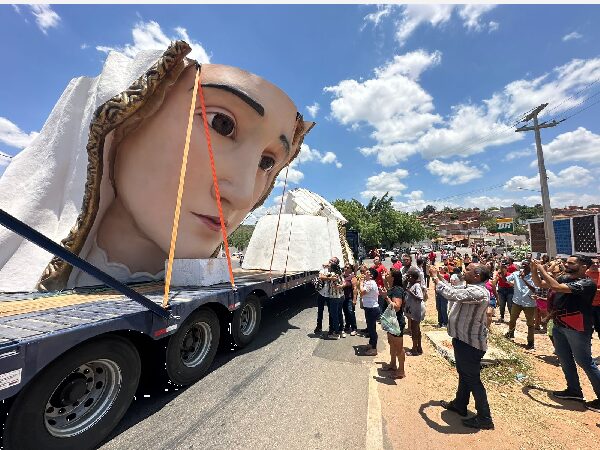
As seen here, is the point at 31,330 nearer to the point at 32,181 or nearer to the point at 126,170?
the point at 126,170

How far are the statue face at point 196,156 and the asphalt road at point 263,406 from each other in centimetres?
259

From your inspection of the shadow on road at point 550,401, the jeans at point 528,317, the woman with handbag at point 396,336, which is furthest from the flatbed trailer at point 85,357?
the jeans at point 528,317

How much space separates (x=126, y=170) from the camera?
214 inches

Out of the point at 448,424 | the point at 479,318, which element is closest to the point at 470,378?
the point at 448,424

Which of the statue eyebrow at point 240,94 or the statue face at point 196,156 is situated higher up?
the statue eyebrow at point 240,94

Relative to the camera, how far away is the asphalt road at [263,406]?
2.84 meters

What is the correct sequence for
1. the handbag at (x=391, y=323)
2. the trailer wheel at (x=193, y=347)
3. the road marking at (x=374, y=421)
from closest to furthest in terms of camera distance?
the road marking at (x=374, y=421) < the trailer wheel at (x=193, y=347) < the handbag at (x=391, y=323)

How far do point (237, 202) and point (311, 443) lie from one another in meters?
4.09

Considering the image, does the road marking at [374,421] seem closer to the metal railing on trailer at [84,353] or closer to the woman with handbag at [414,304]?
the woman with handbag at [414,304]

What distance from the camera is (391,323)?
4.41 meters

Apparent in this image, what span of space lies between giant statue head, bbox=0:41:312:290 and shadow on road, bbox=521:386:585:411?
17.6ft

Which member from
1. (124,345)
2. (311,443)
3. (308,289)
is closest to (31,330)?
(124,345)

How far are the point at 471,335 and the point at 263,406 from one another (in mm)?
2513

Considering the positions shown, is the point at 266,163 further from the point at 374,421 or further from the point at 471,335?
the point at 374,421
